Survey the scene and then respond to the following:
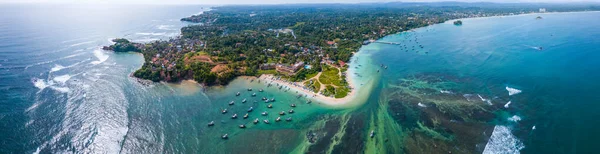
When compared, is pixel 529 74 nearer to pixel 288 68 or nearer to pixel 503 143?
pixel 503 143

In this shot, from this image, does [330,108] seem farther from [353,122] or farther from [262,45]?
[262,45]

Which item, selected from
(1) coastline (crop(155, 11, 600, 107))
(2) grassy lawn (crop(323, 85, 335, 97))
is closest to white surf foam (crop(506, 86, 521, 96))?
(1) coastline (crop(155, 11, 600, 107))

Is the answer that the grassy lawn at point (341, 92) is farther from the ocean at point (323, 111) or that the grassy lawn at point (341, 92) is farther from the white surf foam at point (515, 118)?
the white surf foam at point (515, 118)

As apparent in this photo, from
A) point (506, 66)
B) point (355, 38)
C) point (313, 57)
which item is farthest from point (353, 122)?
point (355, 38)

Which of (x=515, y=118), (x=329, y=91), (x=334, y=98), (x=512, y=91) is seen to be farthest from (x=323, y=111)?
(x=512, y=91)

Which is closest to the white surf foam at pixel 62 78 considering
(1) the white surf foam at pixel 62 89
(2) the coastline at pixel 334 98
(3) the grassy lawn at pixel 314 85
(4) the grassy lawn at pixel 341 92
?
(1) the white surf foam at pixel 62 89

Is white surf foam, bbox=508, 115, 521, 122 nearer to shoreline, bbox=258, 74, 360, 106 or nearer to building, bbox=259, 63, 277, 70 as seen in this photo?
shoreline, bbox=258, 74, 360, 106
